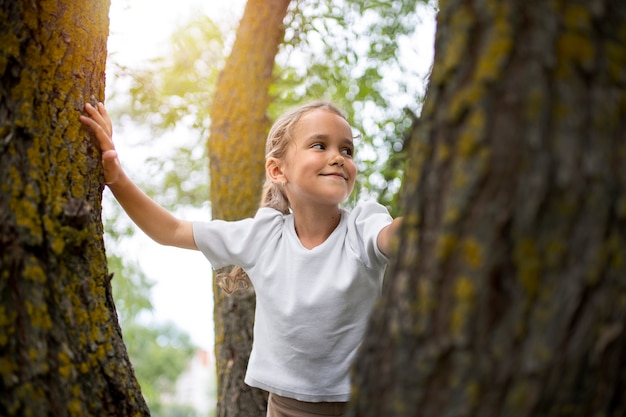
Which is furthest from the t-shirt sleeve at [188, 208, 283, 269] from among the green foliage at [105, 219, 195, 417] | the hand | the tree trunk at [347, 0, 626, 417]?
the green foliage at [105, 219, 195, 417]

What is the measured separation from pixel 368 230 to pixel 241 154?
1.87m

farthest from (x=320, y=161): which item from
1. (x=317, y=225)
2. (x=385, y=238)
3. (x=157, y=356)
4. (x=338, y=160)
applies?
(x=157, y=356)

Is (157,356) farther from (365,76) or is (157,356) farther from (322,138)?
(322,138)

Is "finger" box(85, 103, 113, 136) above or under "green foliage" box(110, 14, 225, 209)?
under

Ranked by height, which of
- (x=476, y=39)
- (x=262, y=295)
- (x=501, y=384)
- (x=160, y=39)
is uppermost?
(x=160, y=39)

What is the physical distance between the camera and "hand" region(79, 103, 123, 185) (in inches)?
76.5

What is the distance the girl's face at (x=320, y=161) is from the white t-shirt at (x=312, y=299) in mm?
148

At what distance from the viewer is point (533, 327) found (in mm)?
1099

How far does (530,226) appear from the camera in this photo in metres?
1.10

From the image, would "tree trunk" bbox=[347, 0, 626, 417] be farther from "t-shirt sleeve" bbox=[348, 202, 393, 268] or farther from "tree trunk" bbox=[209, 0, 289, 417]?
"tree trunk" bbox=[209, 0, 289, 417]

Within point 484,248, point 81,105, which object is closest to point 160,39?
point 81,105

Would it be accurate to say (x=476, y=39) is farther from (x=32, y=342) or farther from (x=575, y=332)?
(x=32, y=342)

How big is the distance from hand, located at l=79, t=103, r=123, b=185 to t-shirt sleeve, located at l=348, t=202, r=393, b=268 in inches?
35.7

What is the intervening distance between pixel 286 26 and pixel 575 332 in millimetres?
3775
